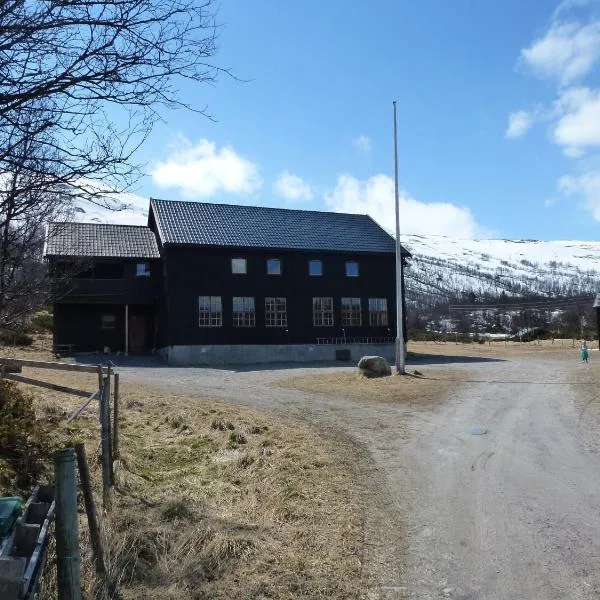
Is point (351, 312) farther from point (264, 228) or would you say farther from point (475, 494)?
point (475, 494)

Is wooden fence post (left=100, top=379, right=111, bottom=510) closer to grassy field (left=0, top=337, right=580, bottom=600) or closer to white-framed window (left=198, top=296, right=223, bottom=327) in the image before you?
grassy field (left=0, top=337, right=580, bottom=600)

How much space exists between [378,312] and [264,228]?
28.3 ft

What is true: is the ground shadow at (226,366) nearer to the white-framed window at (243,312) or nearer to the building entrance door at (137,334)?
the building entrance door at (137,334)

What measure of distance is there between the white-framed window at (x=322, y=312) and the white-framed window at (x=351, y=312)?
2.78 feet

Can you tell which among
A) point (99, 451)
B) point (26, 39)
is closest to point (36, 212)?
point (99, 451)

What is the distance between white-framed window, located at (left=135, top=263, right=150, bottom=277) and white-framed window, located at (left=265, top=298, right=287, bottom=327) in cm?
765

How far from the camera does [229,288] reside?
34.7 meters

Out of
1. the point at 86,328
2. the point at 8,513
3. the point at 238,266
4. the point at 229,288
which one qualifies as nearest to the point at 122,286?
the point at 86,328

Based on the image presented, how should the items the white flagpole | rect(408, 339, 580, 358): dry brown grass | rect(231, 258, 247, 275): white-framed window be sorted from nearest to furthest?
the white flagpole < rect(231, 258, 247, 275): white-framed window < rect(408, 339, 580, 358): dry brown grass

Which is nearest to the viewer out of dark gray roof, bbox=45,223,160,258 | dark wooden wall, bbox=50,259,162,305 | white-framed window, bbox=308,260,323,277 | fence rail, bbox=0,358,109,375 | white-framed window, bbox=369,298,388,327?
fence rail, bbox=0,358,109,375

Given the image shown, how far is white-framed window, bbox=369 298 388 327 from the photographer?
37.7 meters

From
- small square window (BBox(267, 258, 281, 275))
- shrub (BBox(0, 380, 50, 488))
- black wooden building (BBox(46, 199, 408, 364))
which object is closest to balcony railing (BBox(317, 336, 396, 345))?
black wooden building (BBox(46, 199, 408, 364))

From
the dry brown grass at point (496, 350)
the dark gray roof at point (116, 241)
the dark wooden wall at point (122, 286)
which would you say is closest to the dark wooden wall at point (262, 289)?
the dark wooden wall at point (122, 286)

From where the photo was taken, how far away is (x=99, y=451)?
355 inches
